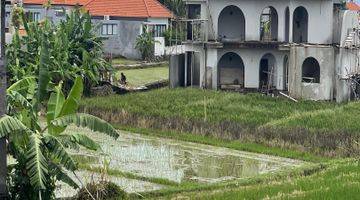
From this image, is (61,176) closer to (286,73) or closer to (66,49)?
(66,49)

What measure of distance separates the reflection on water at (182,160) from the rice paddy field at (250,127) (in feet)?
2.09

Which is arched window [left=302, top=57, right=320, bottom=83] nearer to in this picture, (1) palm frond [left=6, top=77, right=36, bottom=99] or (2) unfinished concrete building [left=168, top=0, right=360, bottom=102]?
(2) unfinished concrete building [left=168, top=0, right=360, bottom=102]

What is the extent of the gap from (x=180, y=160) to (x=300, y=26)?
18.2 metres

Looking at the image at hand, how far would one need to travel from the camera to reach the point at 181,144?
2497cm

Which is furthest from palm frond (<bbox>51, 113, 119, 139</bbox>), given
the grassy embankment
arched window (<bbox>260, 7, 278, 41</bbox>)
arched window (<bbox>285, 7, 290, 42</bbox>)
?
arched window (<bbox>260, 7, 278, 41</bbox>)

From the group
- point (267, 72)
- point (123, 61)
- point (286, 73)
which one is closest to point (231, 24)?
point (267, 72)

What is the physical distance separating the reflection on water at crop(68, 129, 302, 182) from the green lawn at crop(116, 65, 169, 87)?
13.3 meters

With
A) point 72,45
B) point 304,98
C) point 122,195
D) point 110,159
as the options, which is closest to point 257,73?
point 304,98

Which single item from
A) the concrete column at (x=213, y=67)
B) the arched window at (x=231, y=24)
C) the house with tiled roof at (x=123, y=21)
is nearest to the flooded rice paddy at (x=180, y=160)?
the concrete column at (x=213, y=67)

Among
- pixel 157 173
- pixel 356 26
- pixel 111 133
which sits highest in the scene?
pixel 356 26

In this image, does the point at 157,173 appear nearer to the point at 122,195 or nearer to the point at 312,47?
the point at 122,195

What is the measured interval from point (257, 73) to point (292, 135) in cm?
1396

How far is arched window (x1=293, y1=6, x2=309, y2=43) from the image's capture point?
38.4 m

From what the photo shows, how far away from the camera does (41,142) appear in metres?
14.3
